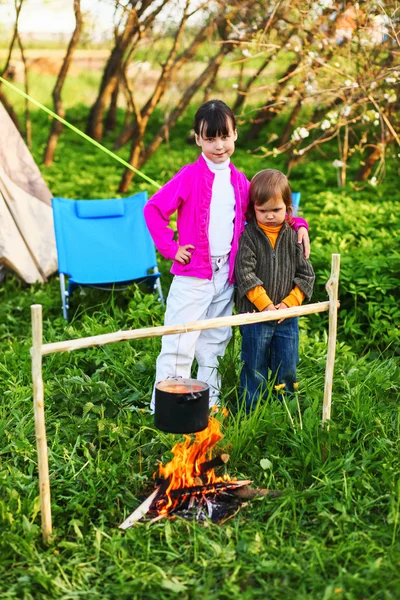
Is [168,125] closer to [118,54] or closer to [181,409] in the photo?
[118,54]

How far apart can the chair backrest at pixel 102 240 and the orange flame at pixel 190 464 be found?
7.35 ft

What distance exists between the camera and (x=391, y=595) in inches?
94.3

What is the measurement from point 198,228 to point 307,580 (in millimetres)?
1586

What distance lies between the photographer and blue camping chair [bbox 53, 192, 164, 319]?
527 cm

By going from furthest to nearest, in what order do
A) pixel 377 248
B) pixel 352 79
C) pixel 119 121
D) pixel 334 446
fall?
pixel 119 121 → pixel 352 79 → pixel 377 248 → pixel 334 446

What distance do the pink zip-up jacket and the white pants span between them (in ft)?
0.16

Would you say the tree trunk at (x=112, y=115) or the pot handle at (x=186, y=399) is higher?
the tree trunk at (x=112, y=115)

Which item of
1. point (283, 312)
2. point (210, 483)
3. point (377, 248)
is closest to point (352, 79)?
point (377, 248)

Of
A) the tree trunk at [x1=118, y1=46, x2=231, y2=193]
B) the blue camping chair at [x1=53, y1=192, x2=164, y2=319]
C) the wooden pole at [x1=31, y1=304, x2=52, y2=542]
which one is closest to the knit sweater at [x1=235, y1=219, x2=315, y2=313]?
the wooden pole at [x1=31, y1=304, x2=52, y2=542]

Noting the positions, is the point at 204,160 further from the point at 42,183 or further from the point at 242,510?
the point at 42,183

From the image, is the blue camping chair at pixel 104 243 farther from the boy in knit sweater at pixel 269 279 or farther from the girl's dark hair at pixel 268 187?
the girl's dark hair at pixel 268 187

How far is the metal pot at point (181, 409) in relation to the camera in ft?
8.98

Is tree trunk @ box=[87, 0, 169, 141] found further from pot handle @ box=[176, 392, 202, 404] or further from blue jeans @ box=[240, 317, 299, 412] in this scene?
pot handle @ box=[176, 392, 202, 404]

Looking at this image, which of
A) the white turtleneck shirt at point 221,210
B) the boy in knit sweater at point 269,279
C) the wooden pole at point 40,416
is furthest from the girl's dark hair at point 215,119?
the wooden pole at point 40,416
